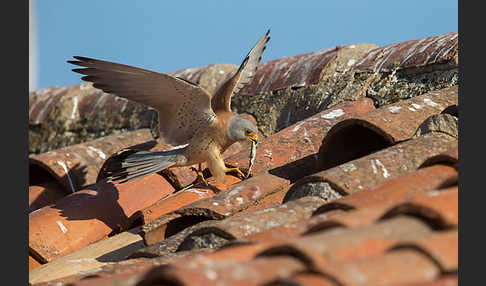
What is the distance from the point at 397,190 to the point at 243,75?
2674mm

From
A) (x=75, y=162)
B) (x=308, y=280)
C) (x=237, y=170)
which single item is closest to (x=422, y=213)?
(x=308, y=280)

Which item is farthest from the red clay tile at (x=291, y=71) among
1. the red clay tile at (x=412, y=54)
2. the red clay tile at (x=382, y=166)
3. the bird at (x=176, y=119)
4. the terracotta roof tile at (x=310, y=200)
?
the red clay tile at (x=382, y=166)

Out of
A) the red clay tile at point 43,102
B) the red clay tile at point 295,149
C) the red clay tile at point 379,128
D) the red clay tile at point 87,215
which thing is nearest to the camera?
the red clay tile at point 379,128

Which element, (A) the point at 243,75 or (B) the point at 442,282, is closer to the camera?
(B) the point at 442,282

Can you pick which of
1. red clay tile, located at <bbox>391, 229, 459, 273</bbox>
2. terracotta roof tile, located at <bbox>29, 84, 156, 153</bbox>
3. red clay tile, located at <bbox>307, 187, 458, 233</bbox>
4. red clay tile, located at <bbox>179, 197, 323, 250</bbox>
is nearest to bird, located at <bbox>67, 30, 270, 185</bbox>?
red clay tile, located at <bbox>179, 197, 323, 250</bbox>

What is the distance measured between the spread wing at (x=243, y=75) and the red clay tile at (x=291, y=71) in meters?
0.59

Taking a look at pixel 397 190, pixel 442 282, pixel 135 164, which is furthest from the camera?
pixel 135 164

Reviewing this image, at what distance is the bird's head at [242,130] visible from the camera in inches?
142

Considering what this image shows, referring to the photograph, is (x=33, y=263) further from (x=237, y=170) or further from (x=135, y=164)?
(x=237, y=170)

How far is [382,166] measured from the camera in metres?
2.38

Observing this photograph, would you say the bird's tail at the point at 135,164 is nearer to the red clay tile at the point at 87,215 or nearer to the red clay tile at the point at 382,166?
the red clay tile at the point at 87,215

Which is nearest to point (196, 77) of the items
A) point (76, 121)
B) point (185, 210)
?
point (76, 121)

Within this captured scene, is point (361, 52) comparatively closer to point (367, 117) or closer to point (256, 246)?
point (367, 117)

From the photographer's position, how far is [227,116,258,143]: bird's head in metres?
3.62
